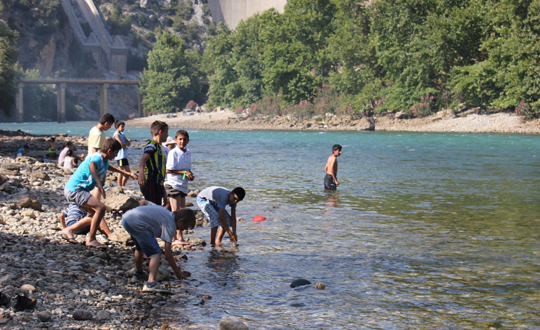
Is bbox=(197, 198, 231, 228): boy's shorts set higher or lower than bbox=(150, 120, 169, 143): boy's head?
lower

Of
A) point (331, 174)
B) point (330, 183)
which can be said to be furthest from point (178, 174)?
point (330, 183)

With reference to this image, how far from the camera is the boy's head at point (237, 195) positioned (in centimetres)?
788

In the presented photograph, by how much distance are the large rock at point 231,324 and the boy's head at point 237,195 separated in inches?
107

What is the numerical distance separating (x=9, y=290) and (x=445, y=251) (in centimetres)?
655

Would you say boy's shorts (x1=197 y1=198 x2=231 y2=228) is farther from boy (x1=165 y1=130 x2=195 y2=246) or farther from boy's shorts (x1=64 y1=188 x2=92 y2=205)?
boy's shorts (x1=64 y1=188 x2=92 y2=205)

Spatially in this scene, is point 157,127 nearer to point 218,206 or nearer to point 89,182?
point 89,182

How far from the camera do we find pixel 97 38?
16112 centimetres

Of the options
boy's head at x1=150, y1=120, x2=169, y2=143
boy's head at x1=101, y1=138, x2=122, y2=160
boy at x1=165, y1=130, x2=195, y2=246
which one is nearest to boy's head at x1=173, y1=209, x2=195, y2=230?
boy's head at x1=101, y1=138, x2=122, y2=160

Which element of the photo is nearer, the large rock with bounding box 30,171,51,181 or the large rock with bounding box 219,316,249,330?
the large rock with bounding box 219,316,249,330

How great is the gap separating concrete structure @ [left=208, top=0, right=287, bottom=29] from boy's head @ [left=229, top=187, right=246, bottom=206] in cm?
12924

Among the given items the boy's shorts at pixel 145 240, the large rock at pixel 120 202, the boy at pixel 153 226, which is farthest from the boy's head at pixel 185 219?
the large rock at pixel 120 202

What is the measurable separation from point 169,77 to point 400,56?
179 feet

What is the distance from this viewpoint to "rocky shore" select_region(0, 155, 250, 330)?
5.05 metres

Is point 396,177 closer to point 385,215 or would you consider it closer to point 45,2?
point 385,215
